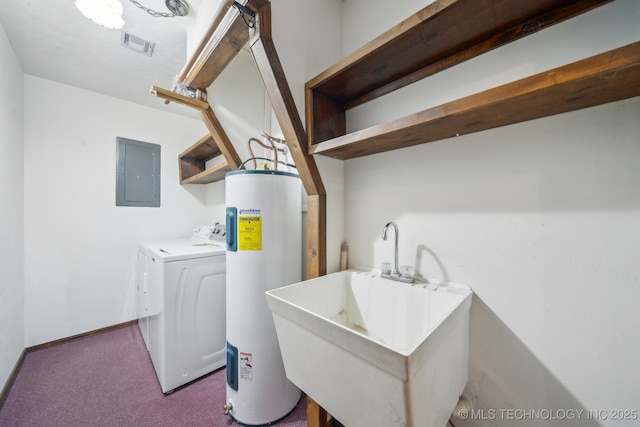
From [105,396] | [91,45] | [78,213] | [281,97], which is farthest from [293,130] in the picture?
[78,213]

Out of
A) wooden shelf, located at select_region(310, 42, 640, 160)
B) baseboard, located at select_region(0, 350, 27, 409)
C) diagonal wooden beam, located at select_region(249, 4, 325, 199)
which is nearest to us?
wooden shelf, located at select_region(310, 42, 640, 160)

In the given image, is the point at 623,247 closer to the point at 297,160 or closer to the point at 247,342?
the point at 297,160

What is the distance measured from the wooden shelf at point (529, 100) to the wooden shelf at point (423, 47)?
13 cm

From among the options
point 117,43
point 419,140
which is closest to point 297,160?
point 419,140

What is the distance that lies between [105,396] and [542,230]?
266 centimetres

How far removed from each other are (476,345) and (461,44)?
1.28 m

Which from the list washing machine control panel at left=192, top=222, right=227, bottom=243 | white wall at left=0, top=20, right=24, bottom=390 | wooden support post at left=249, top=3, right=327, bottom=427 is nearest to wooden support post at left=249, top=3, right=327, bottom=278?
wooden support post at left=249, top=3, right=327, bottom=427

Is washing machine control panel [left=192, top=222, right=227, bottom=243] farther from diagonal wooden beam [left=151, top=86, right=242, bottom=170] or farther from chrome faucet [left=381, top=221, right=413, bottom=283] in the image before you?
chrome faucet [left=381, top=221, right=413, bottom=283]

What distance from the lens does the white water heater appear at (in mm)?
1272

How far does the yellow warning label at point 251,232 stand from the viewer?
127cm

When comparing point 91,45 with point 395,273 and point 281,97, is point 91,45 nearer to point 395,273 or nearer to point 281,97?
point 281,97

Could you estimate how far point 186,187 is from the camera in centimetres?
293

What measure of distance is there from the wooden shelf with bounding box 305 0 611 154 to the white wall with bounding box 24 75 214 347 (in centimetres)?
240

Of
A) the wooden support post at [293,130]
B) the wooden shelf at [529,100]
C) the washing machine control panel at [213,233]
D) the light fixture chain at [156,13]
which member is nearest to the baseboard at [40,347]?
the washing machine control panel at [213,233]
